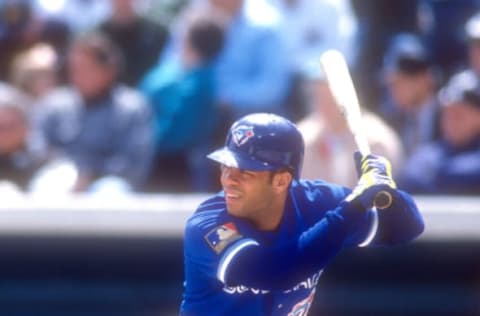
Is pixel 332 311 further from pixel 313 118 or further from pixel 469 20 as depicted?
pixel 469 20

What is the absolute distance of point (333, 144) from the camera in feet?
22.7

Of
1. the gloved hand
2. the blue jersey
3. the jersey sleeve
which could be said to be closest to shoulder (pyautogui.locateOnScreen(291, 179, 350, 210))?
the blue jersey

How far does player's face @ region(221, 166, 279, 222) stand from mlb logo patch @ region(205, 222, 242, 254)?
69mm

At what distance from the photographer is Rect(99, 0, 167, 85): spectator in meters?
8.06

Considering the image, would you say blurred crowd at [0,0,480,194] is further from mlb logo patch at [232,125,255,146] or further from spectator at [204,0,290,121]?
mlb logo patch at [232,125,255,146]

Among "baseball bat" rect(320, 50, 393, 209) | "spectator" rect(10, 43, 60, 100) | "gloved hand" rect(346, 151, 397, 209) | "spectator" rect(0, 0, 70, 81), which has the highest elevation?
"spectator" rect(0, 0, 70, 81)

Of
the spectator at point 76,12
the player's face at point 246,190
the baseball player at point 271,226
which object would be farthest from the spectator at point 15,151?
the player's face at point 246,190

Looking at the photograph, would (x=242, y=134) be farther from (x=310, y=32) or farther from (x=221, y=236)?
(x=310, y=32)

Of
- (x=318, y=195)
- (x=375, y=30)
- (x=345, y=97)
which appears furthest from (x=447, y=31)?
(x=318, y=195)

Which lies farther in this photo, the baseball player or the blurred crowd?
the blurred crowd

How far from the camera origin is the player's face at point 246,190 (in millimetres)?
4000

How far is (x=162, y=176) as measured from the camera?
7.64 meters

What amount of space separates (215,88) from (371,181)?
3.85 meters

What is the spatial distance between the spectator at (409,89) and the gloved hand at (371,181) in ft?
11.8
